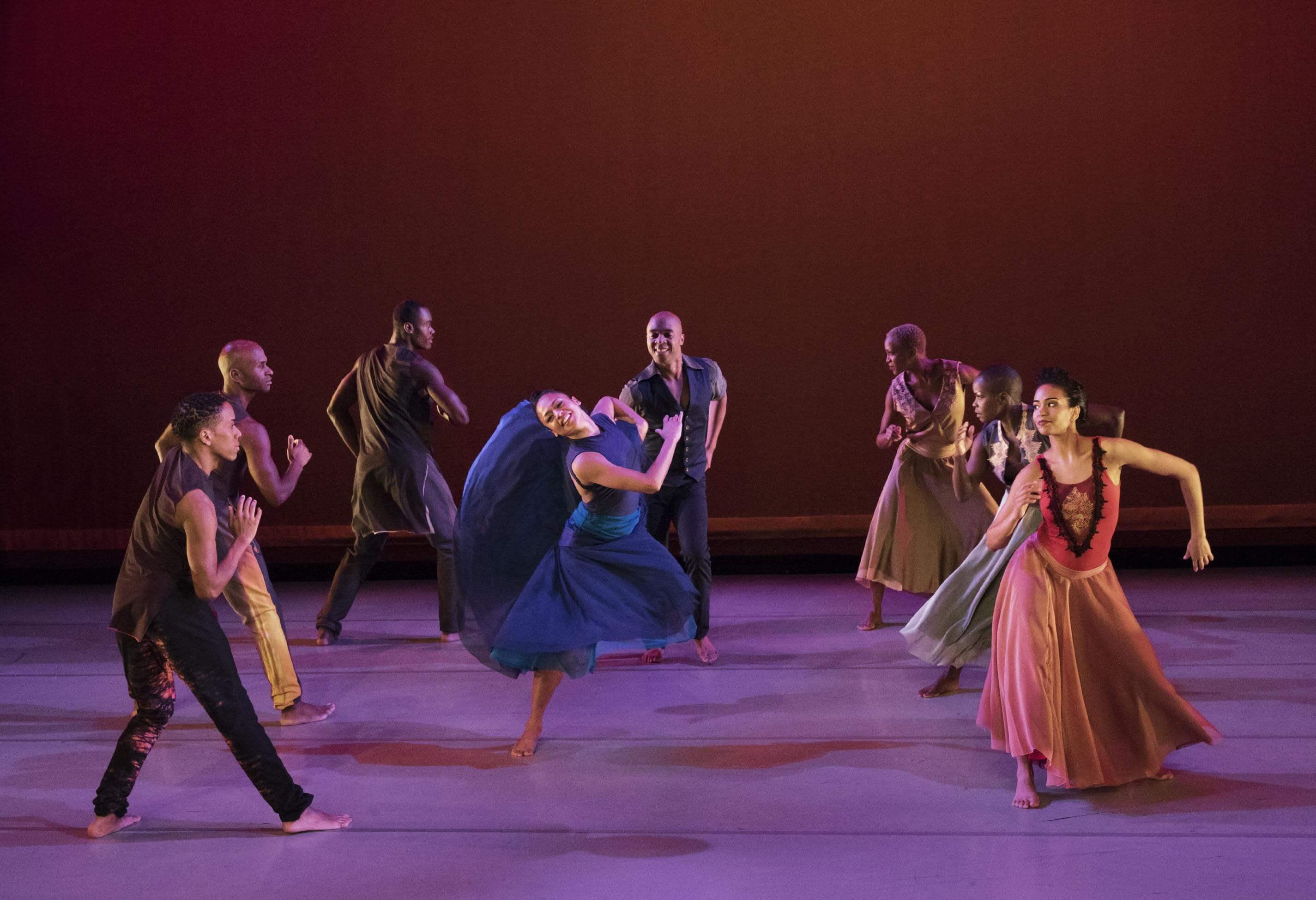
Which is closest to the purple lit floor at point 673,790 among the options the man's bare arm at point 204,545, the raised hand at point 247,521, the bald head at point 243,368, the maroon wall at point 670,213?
the man's bare arm at point 204,545

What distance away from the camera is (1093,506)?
337cm

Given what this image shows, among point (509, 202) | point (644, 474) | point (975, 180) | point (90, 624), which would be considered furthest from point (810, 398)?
point (90, 624)

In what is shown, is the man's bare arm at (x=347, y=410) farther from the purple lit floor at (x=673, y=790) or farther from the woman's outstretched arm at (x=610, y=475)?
the woman's outstretched arm at (x=610, y=475)

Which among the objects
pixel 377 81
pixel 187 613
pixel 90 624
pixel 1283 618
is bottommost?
pixel 90 624

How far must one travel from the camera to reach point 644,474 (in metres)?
3.86

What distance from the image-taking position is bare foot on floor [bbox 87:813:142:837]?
10.9ft

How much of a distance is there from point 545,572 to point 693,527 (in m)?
1.24

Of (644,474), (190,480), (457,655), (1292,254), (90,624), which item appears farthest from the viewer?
(1292,254)

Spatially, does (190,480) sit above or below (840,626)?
above

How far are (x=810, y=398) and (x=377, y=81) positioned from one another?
10.9 feet

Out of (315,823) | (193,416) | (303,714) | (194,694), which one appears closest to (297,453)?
(193,416)

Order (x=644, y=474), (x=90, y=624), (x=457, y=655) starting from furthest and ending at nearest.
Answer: (x=90, y=624), (x=457, y=655), (x=644, y=474)

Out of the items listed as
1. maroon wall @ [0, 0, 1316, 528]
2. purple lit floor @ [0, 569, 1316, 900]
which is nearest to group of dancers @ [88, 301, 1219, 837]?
purple lit floor @ [0, 569, 1316, 900]

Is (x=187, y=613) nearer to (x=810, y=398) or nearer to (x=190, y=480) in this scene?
(x=190, y=480)
